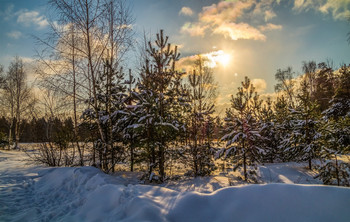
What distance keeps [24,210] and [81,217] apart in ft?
5.80

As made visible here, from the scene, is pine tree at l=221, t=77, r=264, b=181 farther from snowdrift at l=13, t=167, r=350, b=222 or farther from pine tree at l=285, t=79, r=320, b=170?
snowdrift at l=13, t=167, r=350, b=222

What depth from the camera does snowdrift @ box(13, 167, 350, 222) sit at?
7.02 feet

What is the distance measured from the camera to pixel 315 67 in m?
27.3

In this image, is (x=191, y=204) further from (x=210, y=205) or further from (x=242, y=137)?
(x=242, y=137)

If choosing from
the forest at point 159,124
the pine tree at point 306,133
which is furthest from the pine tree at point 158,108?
the pine tree at point 306,133

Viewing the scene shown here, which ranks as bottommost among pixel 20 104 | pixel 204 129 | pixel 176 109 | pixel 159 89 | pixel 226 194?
pixel 226 194

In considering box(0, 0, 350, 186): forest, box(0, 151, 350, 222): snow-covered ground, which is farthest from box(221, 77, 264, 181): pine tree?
box(0, 151, 350, 222): snow-covered ground

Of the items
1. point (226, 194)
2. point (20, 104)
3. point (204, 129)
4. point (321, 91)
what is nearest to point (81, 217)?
point (226, 194)

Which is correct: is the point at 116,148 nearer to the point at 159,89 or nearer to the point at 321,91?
the point at 159,89

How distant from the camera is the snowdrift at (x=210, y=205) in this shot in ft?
7.02

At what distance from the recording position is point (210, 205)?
9.03 ft

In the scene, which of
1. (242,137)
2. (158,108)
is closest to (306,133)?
(242,137)

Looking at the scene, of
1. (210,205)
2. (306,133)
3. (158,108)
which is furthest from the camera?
(306,133)

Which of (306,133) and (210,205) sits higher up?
(306,133)
